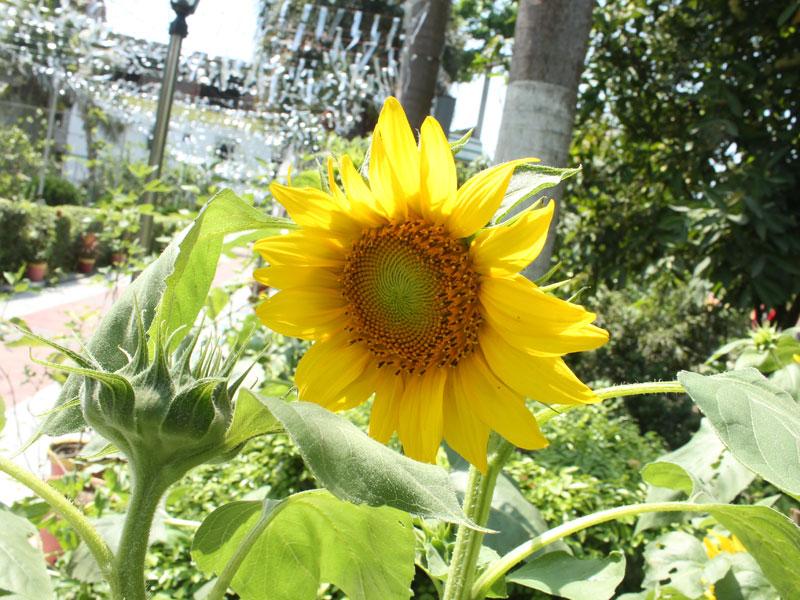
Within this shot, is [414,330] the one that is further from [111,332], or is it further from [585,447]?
[585,447]

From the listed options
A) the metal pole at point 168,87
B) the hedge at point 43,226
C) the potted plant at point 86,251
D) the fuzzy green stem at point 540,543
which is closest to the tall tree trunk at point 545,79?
the fuzzy green stem at point 540,543

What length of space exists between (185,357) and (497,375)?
9.5 inches

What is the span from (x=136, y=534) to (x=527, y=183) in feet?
1.18

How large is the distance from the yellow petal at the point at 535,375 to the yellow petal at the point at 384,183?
0.13 meters

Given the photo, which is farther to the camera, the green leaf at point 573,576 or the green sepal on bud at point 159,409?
the green leaf at point 573,576

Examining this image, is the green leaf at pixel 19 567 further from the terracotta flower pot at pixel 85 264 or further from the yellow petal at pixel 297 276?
the terracotta flower pot at pixel 85 264

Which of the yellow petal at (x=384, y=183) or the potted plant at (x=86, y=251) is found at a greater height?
the yellow petal at (x=384, y=183)

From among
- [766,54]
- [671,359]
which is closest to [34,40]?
[671,359]

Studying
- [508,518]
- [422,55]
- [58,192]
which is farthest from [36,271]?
[508,518]

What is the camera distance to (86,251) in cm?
1077

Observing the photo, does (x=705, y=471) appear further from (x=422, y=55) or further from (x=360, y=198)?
(x=422, y=55)

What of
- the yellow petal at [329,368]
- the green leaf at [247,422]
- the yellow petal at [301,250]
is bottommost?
the yellow petal at [329,368]

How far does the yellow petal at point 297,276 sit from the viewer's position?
623 mm

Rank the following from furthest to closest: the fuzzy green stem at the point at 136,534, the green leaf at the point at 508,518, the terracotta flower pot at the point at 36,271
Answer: the terracotta flower pot at the point at 36,271, the green leaf at the point at 508,518, the fuzzy green stem at the point at 136,534
